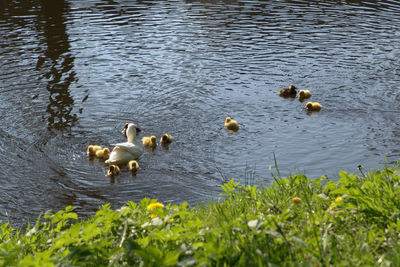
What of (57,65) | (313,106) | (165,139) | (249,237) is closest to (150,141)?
(165,139)

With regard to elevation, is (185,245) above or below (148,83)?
above

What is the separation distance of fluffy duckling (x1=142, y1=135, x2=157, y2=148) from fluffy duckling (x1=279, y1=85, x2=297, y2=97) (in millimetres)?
3298

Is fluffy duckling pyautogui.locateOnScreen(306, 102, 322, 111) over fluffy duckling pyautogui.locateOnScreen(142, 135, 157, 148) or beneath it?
over

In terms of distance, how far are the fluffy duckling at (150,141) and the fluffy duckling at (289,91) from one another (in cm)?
330

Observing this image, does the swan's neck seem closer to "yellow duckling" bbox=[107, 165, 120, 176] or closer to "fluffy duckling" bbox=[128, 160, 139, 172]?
"fluffy duckling" bbox=[128, 160, 139, 172]

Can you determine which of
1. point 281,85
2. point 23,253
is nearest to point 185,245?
point 23,253

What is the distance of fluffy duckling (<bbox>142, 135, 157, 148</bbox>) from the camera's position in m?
9.58

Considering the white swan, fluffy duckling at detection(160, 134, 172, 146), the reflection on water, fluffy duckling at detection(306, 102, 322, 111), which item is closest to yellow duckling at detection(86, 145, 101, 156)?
the white swan

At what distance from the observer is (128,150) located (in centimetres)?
917

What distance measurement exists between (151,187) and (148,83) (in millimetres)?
4608

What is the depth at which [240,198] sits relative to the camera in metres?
5.38

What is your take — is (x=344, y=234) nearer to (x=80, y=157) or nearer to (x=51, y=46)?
(x=80, y=157)

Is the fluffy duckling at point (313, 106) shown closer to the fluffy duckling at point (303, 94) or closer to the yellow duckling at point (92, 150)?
the fluffy duckling at point (303, 94)

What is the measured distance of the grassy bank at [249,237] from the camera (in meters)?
3.38
